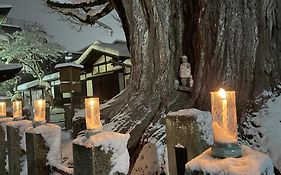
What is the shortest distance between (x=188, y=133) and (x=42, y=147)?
2078mm

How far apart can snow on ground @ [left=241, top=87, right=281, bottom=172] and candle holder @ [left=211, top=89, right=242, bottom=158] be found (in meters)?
2.19

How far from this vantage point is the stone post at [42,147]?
12.7 feet

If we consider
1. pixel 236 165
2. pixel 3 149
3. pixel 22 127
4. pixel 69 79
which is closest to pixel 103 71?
pixel 69 79

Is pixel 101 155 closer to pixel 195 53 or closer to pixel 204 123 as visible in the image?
pixel 204 123

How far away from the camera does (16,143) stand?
15.7ft

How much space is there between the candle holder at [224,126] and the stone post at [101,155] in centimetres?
116

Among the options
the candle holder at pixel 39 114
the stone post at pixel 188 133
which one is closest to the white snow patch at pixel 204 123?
the stone post at pixel 188 133

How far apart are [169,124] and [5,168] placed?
4.08 m

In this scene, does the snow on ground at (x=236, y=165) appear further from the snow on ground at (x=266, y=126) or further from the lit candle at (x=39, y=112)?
the lit candle at (x=39, y=112)

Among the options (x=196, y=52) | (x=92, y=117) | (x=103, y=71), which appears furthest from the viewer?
(x=103, y=71)

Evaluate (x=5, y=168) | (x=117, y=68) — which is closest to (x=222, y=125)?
(x=5, y=168)

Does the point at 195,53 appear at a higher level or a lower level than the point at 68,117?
higher

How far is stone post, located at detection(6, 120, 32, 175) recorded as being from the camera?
15.2ft

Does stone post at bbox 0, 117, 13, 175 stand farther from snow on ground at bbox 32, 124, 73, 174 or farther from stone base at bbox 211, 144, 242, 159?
stone base at bbox 211, 144, 242, 159
